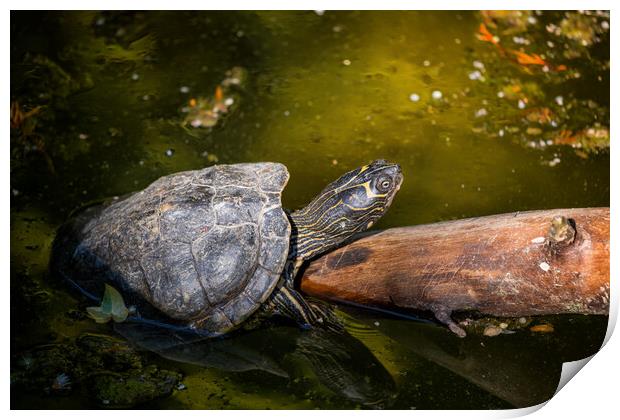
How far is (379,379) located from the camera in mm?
2799

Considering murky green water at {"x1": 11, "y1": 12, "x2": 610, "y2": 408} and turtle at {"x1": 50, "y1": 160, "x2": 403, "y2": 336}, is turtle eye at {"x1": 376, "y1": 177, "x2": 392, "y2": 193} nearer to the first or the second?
turtle at {"x1": 50, "y1": 160, "x2": 403, "y2": 336}

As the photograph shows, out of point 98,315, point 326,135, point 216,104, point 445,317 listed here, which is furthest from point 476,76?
point 98,315

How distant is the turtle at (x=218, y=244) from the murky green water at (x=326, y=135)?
15 centimetres

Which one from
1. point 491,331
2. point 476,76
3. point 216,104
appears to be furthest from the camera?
point 476,76

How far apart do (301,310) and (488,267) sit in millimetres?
805

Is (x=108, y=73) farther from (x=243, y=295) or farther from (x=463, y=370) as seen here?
(x=463, y=370)

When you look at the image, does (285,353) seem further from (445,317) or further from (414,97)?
(414,97)

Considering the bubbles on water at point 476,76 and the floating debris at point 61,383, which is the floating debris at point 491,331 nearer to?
the floating debris at point 61,383

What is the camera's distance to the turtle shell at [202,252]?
2855 millimetres

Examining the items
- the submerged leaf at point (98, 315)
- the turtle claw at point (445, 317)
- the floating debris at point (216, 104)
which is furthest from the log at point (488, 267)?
the floating debris at point (216, 104)

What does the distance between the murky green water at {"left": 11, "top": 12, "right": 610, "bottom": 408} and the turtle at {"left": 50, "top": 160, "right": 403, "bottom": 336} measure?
0.15m

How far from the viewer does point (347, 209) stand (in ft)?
9.95

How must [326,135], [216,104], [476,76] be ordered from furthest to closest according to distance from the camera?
1. [476,76]
2. [216,104]
3. [326,135]

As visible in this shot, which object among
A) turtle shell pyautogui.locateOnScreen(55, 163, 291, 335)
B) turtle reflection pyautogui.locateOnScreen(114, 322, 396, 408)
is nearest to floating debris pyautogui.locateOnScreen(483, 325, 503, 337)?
turtle reflection pyautogui.locateOnScreen(114, 322, 396, 408)
